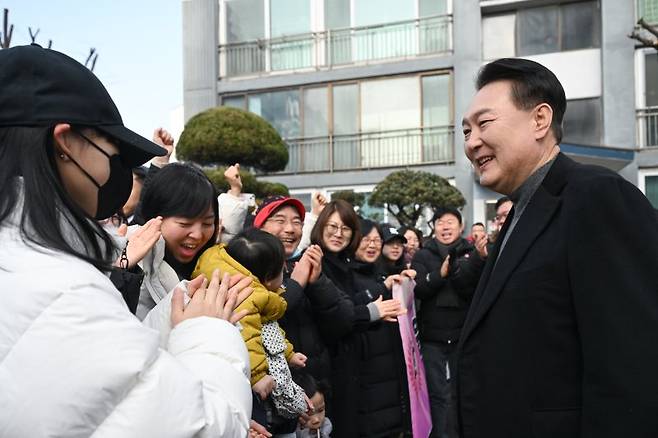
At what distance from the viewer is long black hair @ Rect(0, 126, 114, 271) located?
1289 mm

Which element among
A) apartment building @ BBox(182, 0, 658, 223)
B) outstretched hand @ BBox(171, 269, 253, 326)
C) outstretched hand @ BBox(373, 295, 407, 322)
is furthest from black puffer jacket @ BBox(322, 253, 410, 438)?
apartment building @ BBox(182, 0, 658, 223)

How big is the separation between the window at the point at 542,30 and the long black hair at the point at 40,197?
1592 cm

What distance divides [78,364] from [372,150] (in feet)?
51.8

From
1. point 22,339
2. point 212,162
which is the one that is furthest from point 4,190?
point 212,162

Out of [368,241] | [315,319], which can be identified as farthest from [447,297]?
[315,319]

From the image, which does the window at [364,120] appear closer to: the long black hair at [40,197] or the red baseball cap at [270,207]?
the red baseball cap at [270,207]

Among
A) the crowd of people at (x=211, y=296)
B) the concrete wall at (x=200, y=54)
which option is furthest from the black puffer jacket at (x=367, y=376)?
the concrete wall at (x=200, y=54)

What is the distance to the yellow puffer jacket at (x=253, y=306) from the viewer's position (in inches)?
105

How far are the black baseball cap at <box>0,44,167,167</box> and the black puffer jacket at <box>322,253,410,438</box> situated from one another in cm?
301

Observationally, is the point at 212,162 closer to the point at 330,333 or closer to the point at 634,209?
the point at 330,333

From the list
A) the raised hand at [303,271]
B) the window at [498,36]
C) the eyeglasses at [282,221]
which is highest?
the window at [498,36]

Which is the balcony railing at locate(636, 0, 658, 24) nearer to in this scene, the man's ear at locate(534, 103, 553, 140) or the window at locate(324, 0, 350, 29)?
the window at locate(324, 0, 350, 29)

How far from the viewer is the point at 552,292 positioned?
6.31ft

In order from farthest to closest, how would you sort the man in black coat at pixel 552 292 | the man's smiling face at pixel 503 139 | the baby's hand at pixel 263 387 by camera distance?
1. the baby's hand at pixel 263 387
2. the man's smiling face at pixel 503 139
3. the man in black coat at pixel 552 292
